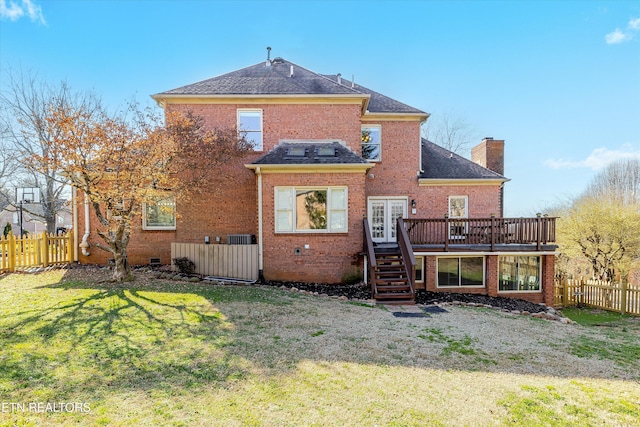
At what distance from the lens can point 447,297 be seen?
38.8ft

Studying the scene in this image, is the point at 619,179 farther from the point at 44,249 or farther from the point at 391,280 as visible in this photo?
the point at 44,249

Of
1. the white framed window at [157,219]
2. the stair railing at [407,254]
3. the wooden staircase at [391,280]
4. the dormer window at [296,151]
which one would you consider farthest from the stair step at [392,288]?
the white framed window at [157,219]

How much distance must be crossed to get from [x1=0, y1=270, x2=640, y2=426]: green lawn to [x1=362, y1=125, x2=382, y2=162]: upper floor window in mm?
9767

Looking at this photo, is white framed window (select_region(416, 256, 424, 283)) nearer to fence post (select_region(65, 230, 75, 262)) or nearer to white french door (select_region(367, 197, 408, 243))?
white french door (select_region(367, 197, 408, 243))

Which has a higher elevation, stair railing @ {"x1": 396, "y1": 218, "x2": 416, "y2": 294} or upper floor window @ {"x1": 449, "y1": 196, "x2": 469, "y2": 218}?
upper floor window @ {"x1": 449, "y1": 196, "x2": 469, "y2": 218}

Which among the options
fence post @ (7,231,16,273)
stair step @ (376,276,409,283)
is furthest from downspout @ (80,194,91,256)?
stair step @ (376,276,409,283)

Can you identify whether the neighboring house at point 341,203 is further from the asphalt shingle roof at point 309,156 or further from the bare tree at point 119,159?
the bare tree at point 119,159

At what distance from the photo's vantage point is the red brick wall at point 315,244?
1214 centimetres

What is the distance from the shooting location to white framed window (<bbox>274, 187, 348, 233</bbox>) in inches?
484

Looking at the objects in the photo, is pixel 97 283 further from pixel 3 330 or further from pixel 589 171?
pixel 589 171

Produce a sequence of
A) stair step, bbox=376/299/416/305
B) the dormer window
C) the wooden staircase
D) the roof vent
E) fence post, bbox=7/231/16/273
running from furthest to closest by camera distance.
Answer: the dormer window → the roof vent → fence post, bbox=7/231/16/273 → the wooden staircase → stair step, bbox=376/299/416/305

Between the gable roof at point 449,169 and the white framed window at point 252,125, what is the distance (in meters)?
8.38

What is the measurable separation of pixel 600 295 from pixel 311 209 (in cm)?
1508

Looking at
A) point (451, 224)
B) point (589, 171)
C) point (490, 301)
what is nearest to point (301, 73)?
point (451, 224)
